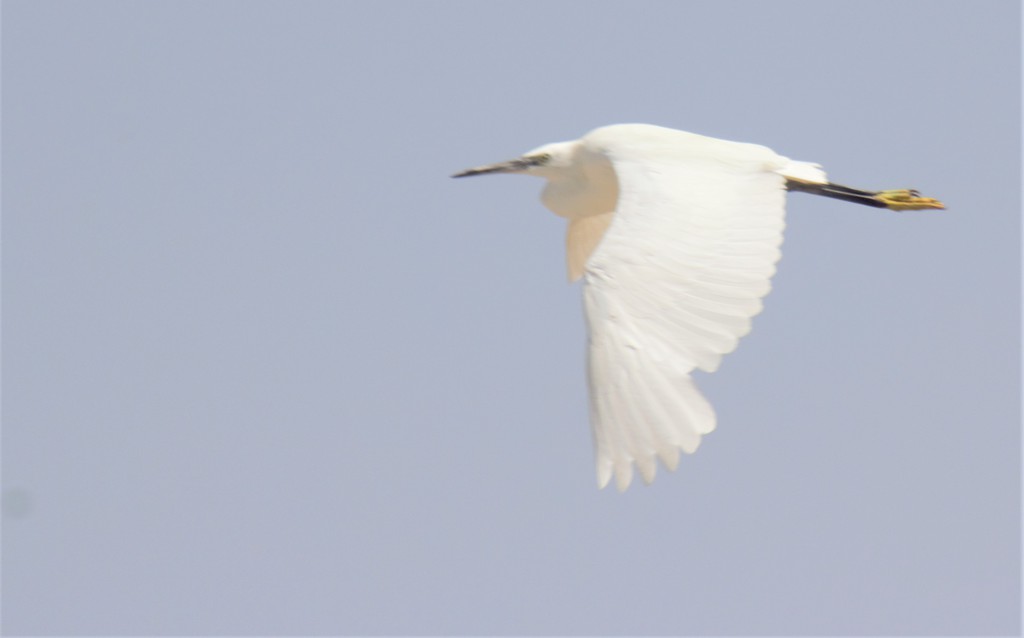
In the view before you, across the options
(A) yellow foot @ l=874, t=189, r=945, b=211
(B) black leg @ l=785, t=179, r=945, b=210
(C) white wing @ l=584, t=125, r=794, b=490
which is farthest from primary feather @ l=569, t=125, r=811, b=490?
(A) yellow foot @ l=874, t=189, r=945, b=211

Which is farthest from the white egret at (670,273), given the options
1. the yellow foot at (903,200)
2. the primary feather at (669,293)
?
the yellow foot at (903,200)

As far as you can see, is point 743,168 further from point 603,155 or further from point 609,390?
point 609,390

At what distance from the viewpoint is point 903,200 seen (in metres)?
12.9

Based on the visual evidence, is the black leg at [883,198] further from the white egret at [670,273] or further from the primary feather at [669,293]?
the primary feather at [669,293]

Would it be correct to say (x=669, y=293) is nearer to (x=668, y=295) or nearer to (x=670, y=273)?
(x=668, y=295)

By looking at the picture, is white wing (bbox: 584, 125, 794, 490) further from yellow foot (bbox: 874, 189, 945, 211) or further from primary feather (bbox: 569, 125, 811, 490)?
yellow foot (bbox: 874, 189, 945, 211)

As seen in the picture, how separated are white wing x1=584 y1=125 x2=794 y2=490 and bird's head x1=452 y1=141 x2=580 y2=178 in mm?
1504

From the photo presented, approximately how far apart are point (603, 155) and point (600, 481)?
4.00 metres

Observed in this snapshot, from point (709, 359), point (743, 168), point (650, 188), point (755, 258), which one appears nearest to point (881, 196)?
point (743, 168)

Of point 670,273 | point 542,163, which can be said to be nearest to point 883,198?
point 542,163

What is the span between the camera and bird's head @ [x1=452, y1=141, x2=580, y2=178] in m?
12.5

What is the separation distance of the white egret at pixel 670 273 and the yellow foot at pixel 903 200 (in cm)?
77

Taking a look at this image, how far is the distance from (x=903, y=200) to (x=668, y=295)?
4408 mm

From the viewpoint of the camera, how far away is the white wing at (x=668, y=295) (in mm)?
8391
